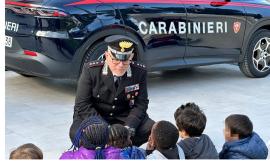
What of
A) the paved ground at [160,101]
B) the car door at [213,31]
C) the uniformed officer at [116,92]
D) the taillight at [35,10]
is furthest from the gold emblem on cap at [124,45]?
the car door at [213,31]

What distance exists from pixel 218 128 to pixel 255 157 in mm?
1967

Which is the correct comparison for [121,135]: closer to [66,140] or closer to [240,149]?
[240,149]

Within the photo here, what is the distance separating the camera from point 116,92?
14.2 ft

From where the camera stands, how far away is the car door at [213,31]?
23.0 feet

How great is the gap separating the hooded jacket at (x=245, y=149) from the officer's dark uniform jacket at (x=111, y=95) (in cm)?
82

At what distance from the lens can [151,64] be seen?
6.70 metres

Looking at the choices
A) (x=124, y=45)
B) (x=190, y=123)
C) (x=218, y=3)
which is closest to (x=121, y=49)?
(x=124, y=45)

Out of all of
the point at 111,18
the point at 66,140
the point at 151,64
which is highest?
the point at 111,18

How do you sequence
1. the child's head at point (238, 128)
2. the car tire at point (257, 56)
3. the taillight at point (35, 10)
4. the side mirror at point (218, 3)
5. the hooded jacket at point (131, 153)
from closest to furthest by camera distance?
the hooded jacket at point (131, 153) → the child's head at point (238, 128) → the taillight at point (35, 10) → the side mirror at point (218, 3) → the car tire at point (257, 56)

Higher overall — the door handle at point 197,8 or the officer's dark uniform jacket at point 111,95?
the door handle at point 197,8

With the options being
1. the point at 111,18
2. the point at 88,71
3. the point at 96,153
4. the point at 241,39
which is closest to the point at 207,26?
the point at 241,39

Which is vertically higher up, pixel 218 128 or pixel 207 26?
pixel 207 26

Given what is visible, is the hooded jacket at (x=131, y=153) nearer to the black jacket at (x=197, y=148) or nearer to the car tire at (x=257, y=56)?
the black jacket at (x=197, y=148)

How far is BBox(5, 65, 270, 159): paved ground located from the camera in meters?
5.36
